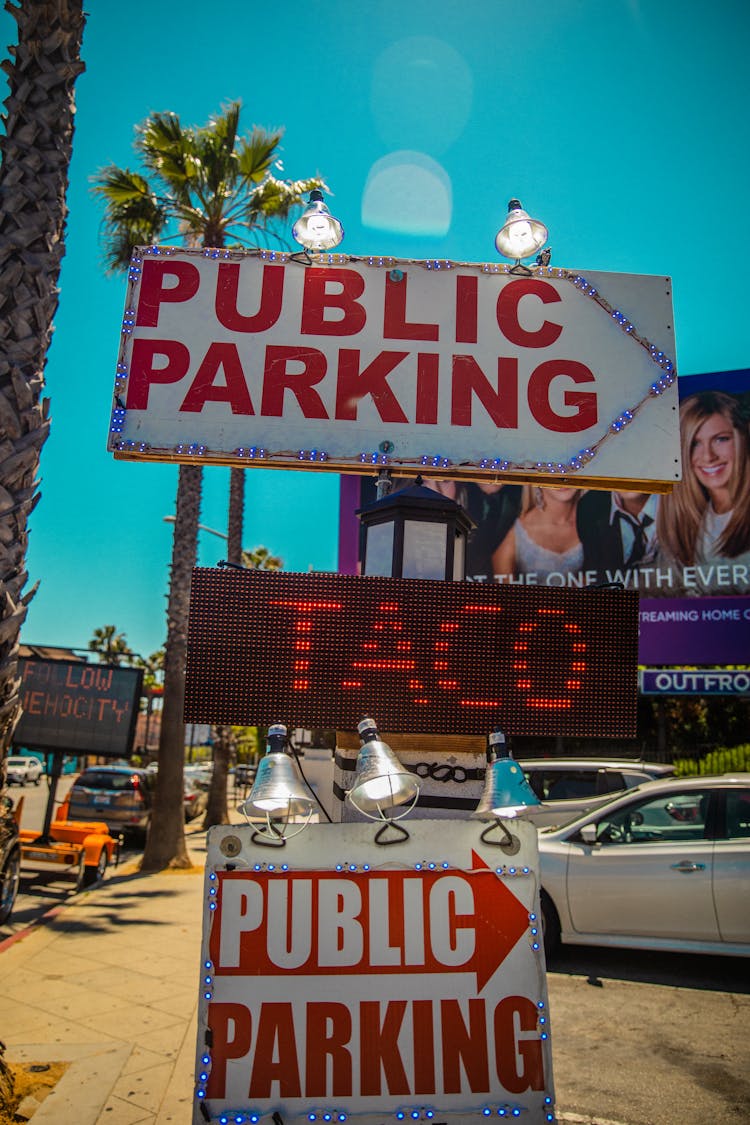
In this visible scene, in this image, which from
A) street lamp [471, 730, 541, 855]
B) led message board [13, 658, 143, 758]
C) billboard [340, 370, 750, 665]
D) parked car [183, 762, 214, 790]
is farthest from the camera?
parked car [183, 762, 214, 790]

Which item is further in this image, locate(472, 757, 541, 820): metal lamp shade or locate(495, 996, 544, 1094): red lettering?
locate(472, 757, 541, 820): metal lamp shade

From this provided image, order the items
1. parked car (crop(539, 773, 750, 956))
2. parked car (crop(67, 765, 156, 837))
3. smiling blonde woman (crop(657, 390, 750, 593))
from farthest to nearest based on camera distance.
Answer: smiling blonde woman (crop(657, 390, 750, 593)) → parked car (crop(67, 765, 156, 837)) → parked car (crop(539, 773, 750, 956))

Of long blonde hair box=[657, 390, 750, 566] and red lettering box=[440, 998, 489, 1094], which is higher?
long blonde hair box=[657, 390, 750, 566]

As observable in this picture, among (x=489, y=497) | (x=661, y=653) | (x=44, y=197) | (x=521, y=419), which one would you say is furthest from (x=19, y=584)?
(x=489, y=497)

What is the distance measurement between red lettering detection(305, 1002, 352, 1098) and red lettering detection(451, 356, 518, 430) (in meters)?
2.72

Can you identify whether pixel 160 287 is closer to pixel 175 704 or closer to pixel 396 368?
pixel 396 368

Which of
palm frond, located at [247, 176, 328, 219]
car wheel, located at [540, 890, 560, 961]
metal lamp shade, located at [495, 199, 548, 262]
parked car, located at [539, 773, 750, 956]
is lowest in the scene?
car wheel, located at [540, 890, 560, 961]

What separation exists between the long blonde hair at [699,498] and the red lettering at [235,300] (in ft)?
59.1

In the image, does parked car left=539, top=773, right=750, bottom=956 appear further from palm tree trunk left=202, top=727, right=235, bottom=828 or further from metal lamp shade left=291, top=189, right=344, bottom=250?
palm tree trunk left=202, top=727, right=235, bottom=828

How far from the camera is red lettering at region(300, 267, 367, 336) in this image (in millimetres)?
4102

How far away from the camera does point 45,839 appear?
11.1 meters

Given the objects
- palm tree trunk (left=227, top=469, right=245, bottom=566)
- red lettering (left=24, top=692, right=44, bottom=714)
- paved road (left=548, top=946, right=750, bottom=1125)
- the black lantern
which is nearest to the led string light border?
paved road (left=548, top=946, right=750, bottom=1125)

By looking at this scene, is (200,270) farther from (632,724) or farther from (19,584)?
(632,724)

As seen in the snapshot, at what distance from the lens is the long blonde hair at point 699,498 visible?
20.1 m
